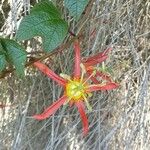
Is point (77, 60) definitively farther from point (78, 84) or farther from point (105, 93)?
point (105, 93)

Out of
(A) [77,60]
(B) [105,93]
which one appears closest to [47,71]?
(A) [77,60]

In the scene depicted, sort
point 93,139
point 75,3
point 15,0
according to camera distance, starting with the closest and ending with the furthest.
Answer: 1. point 75,3
2. point 15,0
3. point 93,139

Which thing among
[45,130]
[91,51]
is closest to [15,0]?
[91,51]

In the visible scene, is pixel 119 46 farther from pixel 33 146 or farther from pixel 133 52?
pixel 33 146

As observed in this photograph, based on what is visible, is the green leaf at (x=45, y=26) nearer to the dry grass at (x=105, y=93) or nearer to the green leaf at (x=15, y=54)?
the green leaf at (x=15, y=54)

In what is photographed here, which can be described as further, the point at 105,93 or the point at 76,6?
the point at 105,93

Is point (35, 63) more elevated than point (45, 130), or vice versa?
point (35, 63)
